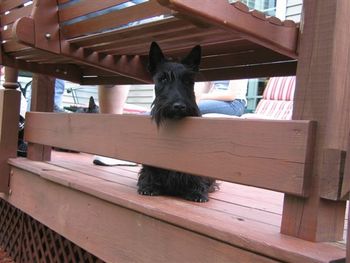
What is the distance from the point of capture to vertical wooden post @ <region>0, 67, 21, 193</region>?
11.4 ft

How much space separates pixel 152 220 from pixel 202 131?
0.41 metres

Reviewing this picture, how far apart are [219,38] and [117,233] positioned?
3.30ft

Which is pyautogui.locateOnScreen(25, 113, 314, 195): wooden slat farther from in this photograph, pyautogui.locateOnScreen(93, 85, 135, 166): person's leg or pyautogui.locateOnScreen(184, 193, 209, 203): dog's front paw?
pyautogui.locateOnScreen(93, 85, 135, 166): person's leg

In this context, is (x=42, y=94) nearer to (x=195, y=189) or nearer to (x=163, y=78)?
(x=163, y=78)

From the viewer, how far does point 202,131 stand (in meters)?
1.78

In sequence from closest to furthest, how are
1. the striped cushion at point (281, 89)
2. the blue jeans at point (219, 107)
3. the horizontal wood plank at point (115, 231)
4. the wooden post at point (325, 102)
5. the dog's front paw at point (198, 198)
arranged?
1. the wooden post at point (325, 102)
2. the horizontal wood plank at point (115, 231)
3. the dog's front paw at point (198, 198)
4. the blue jeans at point (219, 107)
5. the striped cushion at point (281, 89)

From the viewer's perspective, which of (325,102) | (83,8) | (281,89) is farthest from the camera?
(281,89)

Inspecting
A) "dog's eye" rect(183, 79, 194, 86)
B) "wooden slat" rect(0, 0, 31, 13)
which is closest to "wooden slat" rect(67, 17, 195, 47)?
"dog's eye" rect(183, 79, 194, 86)

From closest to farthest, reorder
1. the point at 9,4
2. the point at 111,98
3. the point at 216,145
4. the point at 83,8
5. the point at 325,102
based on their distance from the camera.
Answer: the point at 325,102 < the point at 216,145 < the point at 83,8 < the point at 9,4 < the point at 111,98

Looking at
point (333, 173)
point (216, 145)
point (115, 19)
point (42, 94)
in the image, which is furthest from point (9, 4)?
point (333, 173)

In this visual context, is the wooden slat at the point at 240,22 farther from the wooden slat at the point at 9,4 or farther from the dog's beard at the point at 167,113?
the wooden slat at the point at 9,4

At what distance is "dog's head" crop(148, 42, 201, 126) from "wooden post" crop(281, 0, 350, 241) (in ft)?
2.12

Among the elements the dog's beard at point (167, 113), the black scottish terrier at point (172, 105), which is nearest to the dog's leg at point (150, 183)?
the black scottish terrier at point (172, 105)

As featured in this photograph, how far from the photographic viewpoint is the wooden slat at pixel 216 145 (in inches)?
55.1
